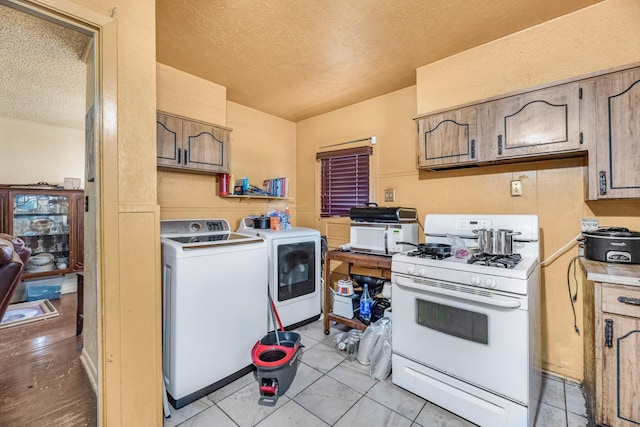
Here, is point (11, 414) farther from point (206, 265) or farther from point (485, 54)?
point (485, 54)

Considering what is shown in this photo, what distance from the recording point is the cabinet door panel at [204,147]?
2.45 meters

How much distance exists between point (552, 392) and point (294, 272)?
6.86 feet

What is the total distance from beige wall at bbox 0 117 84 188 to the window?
340 cm

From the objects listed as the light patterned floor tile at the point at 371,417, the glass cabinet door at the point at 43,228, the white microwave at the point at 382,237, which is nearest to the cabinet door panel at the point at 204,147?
the white microwave at the point at 382,237

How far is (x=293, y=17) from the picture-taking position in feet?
5.85

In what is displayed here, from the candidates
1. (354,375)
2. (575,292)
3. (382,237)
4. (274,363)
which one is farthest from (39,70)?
(575,292)

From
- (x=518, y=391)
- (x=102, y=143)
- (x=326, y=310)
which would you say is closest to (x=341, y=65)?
(x=102, y=143)

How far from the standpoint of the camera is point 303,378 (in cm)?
196

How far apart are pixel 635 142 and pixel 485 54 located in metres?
1.13

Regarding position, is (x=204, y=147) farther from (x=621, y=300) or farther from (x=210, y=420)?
(x=621, y=300)

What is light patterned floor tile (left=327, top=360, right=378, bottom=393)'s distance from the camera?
6.18 feet

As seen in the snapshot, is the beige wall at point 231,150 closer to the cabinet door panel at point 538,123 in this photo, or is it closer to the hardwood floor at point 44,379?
the hardwood floor at point 44,379

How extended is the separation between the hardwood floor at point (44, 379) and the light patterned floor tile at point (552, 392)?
2.68 meters

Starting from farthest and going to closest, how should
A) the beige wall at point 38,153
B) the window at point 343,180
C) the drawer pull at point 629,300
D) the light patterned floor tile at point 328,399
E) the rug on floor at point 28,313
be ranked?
the beige wall at point 38,153 → the window at point 343,180 → the rug on floor at point 28,313 → the light patterned floor tile at point 328,399 → the drawer pull at point 629,300
